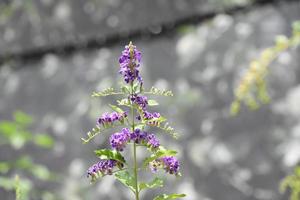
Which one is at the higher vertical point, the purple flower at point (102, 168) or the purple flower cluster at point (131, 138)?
the purple flower cluster at point (131, 138)

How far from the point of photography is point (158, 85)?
3363 millimetres

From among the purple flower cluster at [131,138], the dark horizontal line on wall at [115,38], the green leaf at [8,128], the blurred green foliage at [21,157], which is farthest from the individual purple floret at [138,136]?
the dark horizontal line on wall at [115,38]

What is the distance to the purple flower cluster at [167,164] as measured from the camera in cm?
111

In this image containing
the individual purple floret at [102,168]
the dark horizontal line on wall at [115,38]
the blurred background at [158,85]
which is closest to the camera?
the individual purple floret at [102,168]

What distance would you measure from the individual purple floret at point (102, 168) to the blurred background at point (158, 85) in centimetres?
190

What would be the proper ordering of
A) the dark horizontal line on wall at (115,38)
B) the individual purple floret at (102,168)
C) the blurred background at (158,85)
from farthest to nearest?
the dark horizontal line on wall at (115,38) → the blurred background at (158,85) → the individual purple floret at (102,168)

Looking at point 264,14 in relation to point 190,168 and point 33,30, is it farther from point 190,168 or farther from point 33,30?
point 33,30

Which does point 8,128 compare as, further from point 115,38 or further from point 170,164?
point 170,164

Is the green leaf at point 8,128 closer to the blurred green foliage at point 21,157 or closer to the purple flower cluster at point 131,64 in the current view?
the blurred green foliage at point 21,157

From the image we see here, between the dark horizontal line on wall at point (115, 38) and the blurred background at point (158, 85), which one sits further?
the dark horizontal line on wall at point (115, 38)

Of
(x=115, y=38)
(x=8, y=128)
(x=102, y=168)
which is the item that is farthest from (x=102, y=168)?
(x=115, y=38)

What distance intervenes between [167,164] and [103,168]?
4.3 inches

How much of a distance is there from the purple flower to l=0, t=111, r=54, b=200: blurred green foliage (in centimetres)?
183

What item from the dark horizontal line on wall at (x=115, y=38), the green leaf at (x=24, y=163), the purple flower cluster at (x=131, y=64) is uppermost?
the dark horizontal line on wall at (x=115, y=38)
